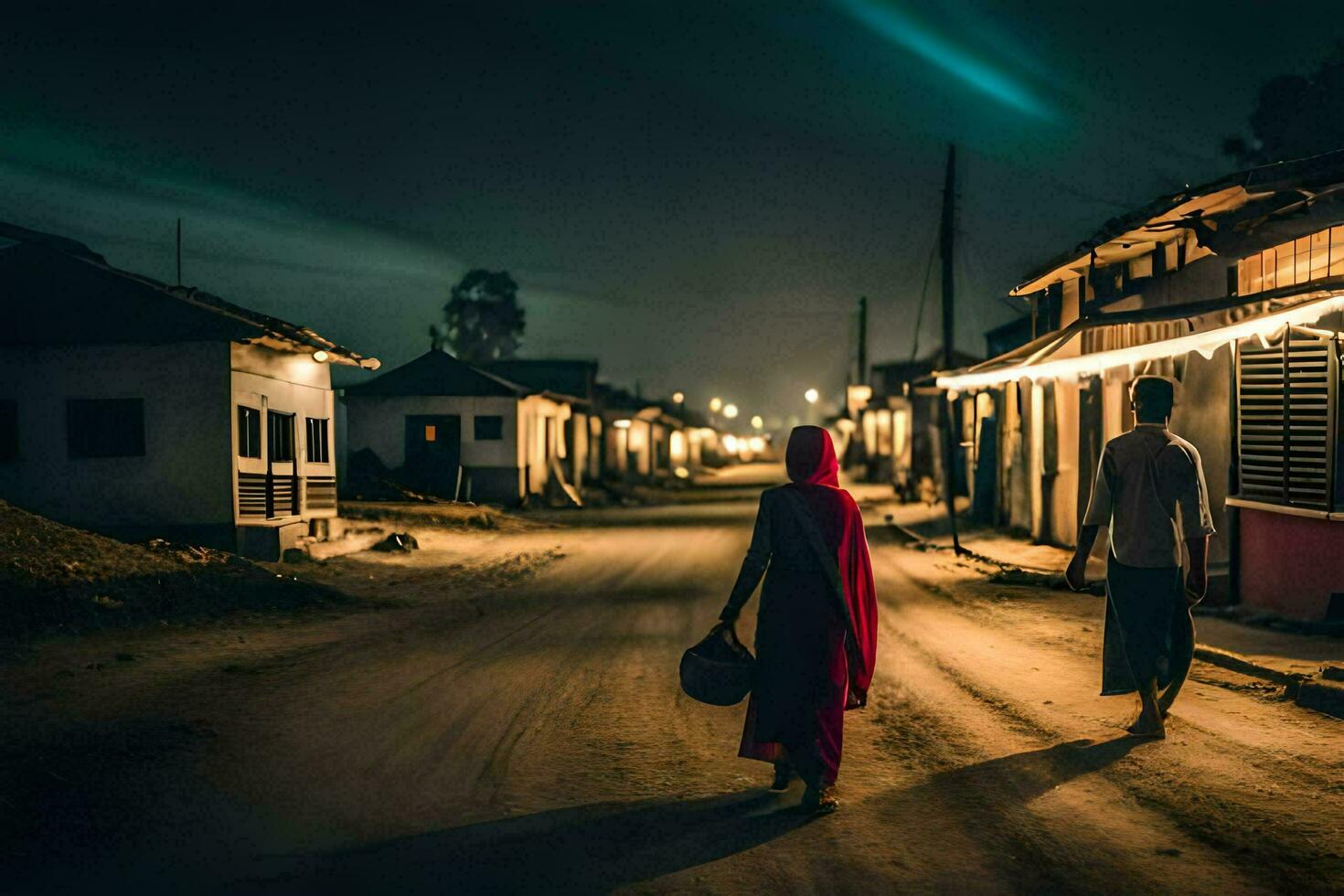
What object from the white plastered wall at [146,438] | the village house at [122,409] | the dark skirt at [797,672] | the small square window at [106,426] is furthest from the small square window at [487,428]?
the dark skirt at [797,672]

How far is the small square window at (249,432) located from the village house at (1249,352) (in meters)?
11.6

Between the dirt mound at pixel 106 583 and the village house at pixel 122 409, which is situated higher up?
the village house at pixel 122 409

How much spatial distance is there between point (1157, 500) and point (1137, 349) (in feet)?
18.4

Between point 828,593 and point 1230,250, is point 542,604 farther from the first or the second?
point 1230,250

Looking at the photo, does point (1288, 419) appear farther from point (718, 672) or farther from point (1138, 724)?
point (718, 672)

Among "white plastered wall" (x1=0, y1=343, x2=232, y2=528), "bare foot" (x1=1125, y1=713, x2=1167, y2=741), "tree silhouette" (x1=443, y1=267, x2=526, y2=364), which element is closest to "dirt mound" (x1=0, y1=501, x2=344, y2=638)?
"white plastered wall" (x1=0, y1=343, x2=232, y2=528)

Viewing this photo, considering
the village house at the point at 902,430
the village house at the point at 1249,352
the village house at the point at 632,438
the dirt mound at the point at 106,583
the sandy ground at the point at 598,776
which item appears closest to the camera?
the sandy ground at the point at 598,776

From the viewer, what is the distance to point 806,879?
4.20m

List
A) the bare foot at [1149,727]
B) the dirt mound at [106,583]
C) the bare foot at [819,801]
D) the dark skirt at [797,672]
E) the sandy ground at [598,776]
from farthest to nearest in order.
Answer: the dirt mound at [106,583] < the bare foot at [1149,727] < the dark skirt at [797,672] < the bare foot at [819,801] < the sandy ground at [598,776]

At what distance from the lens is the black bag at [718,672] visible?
5320 millimetres

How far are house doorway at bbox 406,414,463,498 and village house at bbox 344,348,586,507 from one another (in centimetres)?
3

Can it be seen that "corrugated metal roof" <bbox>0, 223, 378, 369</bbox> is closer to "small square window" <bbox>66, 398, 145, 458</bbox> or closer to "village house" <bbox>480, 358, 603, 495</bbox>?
"small square window" <bbox>66, 398, 145, 458</bbox>

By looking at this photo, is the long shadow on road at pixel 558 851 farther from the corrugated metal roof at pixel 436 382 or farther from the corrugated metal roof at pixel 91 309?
the corrugated metal roof at pixel 436 382

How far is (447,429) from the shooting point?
33469 mm
